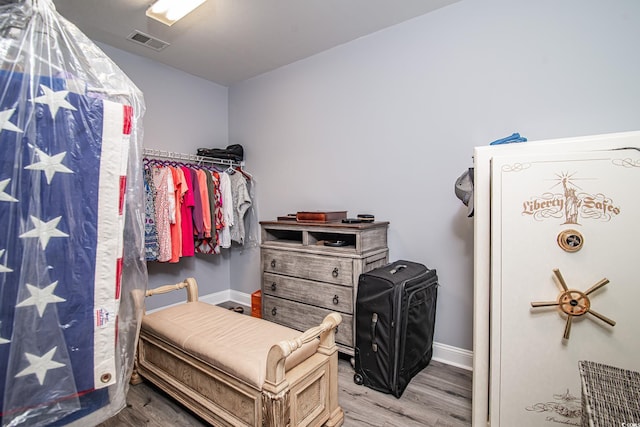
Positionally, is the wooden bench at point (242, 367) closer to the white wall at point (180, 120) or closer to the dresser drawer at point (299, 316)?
the dresser drawer at point (299, 316)

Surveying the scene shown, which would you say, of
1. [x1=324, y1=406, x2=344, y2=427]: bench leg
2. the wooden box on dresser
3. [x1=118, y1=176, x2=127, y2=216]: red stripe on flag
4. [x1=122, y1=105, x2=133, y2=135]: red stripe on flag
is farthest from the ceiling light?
[x1=324, y1=406, x2=344, y2=427]: bench leg

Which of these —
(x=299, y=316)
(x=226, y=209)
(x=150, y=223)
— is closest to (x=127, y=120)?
(x=299, y=316)

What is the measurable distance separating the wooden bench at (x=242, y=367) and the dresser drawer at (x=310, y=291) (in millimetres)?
636

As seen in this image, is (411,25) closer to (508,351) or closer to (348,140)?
(348,140)

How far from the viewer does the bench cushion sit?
131cm

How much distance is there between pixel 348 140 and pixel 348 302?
1.41m

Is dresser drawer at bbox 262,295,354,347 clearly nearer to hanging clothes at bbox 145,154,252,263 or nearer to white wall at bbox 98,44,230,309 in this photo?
hanging clothes at bbox 145,154,252,263

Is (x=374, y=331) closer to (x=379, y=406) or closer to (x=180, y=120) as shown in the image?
(x=379, y=406)

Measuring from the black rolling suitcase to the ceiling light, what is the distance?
7.13ft

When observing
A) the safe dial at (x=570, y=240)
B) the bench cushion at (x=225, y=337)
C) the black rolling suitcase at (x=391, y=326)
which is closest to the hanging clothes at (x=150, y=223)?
the bench cushion at (x=225, y=337)

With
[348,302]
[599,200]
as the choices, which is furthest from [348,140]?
[599,200]

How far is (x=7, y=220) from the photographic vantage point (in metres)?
0.50

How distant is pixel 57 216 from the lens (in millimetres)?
554

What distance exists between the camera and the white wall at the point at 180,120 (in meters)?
2.93
